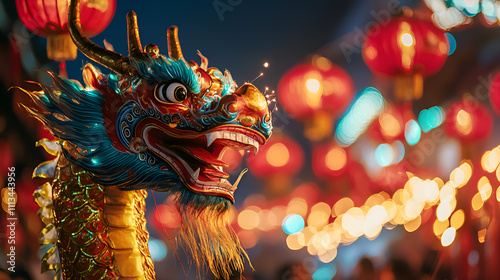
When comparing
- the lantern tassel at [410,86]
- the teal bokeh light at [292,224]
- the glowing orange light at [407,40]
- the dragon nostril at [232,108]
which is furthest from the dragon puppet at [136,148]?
the teal bokeh light at [292,224]

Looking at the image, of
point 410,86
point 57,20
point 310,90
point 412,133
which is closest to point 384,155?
point 412,133

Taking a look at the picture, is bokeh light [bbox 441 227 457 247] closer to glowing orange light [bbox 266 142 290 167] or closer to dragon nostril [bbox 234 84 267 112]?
glowing orange light [bbox 266 142 290 167]

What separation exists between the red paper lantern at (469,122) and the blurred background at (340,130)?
12 millimetres

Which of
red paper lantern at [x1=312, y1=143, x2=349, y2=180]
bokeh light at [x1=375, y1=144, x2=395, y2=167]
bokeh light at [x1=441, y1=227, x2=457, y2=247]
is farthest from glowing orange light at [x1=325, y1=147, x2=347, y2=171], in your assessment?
bokeh light at [x1=441, y1=227, x2=457, y2=247]

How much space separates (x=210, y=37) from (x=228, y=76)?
163cm

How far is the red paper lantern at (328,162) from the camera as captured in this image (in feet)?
20.1

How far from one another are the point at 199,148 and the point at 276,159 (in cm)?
419

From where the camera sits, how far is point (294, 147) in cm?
545

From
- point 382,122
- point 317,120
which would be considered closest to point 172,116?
point 317,120

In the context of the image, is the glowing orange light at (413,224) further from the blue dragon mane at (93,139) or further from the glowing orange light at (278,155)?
the blue dragon mane at (93,139)

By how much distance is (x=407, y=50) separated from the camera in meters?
3.39

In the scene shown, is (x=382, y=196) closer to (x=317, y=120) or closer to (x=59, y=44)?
(x=317, y=120)

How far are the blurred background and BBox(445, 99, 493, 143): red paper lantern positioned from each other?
0.04 feet

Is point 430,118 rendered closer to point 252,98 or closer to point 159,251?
point 159,251
